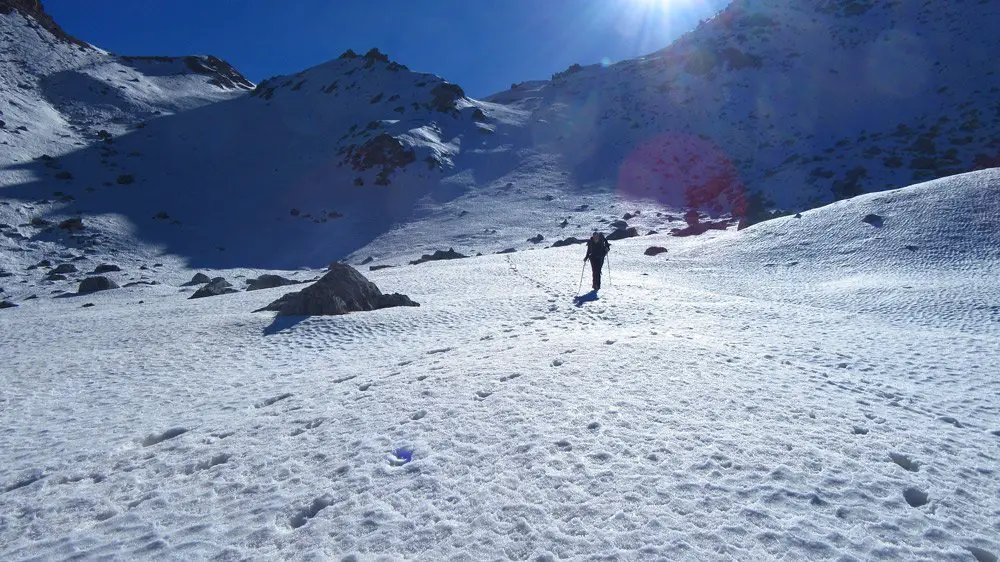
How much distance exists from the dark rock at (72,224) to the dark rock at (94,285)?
2026 cm

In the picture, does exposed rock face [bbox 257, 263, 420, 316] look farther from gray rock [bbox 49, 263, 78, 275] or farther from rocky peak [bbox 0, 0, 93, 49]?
rocky peak [bbox 0, 0, 93, 49]

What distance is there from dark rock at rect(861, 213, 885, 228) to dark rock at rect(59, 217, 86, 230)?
5928 centimetres

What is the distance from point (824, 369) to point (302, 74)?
11329 centimetres

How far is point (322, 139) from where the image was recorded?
77688 mm

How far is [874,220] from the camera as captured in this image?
2227cm

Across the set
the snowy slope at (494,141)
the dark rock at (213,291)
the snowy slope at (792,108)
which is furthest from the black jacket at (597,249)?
the snowy slope at (792,108)

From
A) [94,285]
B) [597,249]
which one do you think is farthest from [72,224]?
[597,249]

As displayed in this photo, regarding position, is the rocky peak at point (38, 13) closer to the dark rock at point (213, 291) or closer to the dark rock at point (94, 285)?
the dark rock at point (94, 285)

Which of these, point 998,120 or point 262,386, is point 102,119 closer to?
point 262,386

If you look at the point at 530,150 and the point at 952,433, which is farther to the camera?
the point at 530,150

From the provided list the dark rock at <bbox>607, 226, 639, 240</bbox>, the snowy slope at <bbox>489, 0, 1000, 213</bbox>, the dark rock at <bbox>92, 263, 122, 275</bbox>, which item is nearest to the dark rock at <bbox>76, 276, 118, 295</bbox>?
the dark rock at <bbox>92, 263, 122, 275</bbox>

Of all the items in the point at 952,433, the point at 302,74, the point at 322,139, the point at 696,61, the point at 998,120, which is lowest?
the point at 952,433

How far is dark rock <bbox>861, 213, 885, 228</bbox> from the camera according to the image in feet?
71.9


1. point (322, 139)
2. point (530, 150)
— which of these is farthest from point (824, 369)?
point (322, 139)
